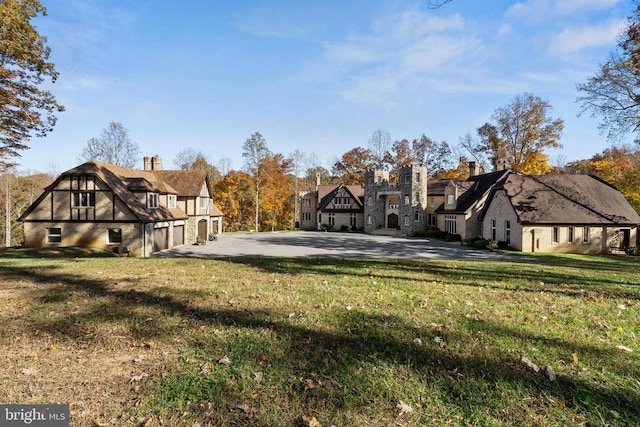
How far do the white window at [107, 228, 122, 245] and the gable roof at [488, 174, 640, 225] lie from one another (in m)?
32.2

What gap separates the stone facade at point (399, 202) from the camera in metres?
42.7

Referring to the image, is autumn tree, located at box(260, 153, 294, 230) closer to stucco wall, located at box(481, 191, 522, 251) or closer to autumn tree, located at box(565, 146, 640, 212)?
stucco wall, located at box(481, 191, 522, 251)

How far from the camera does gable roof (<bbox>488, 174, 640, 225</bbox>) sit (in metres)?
26.1

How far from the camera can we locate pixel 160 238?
27109 mm

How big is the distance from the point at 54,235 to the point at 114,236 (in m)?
4.72

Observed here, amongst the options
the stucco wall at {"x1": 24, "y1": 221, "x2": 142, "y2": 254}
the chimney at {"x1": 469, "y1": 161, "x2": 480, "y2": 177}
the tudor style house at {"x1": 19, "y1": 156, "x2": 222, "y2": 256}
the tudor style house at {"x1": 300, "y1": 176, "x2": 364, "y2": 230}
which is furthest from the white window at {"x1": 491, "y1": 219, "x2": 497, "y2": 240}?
the stucco wall at {"x1": 24, "y1": 221, "x2": 142, "y2": 254}

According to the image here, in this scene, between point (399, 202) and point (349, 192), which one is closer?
point (399, 202)

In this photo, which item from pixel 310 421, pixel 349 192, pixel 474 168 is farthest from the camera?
pixel 349 192

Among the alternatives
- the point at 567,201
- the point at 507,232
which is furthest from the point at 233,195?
the point at 567,201

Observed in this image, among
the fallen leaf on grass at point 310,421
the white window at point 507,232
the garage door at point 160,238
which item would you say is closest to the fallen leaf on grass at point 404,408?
the fallen leaf on grass at point 310,421

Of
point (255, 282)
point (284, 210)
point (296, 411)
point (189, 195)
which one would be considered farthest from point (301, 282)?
point (284, 210)

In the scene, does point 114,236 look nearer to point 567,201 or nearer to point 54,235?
point 54,235

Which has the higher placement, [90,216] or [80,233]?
[90,216]

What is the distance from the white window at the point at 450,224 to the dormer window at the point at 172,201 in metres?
30.5
